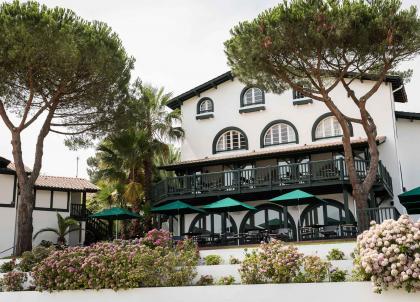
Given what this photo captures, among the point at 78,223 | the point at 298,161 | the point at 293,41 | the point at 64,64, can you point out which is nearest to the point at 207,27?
the point at 293,41

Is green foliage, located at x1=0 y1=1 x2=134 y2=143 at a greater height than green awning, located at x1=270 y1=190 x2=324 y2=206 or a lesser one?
greater

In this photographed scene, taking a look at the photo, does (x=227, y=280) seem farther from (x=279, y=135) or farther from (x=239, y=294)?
(x=279, y=135)

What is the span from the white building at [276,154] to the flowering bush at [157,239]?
7244mm

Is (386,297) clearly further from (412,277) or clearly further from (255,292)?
(255,292)

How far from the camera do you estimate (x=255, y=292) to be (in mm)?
16047

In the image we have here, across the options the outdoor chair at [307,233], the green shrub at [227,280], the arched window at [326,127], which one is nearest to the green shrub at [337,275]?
the green shrub at [227,280]

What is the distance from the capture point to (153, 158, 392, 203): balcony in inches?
1035

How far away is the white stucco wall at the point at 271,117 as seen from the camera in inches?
1126

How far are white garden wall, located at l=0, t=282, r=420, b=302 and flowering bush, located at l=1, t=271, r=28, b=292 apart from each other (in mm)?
399

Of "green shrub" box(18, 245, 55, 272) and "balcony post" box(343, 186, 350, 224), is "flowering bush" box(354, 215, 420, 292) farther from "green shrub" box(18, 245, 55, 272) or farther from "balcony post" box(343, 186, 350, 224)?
"green shrub" box(18, 245, 55, 272)

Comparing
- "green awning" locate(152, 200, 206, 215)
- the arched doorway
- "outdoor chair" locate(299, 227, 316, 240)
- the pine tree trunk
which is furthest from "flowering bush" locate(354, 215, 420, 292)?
the pine tree trunk

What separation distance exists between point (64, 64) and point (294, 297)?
557 inches

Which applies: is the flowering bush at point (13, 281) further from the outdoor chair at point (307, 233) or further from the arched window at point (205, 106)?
the arched window at point (205, 106)

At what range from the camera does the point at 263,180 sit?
1106 inches
